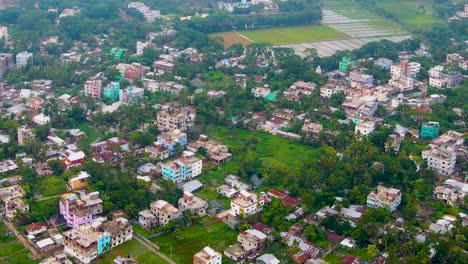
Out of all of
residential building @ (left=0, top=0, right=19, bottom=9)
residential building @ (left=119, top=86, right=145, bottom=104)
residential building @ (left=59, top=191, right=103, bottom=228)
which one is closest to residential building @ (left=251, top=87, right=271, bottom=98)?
residential building @ (left=119, top=86, right=145, bottom=104)

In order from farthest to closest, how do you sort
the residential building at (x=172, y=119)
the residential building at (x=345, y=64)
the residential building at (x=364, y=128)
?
the residential building at (x=345, y=64) → the residential building at (x=172, y=119) → the residential building at (x=364, y=128)

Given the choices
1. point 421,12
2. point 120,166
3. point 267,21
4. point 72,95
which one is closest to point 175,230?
point 120,166

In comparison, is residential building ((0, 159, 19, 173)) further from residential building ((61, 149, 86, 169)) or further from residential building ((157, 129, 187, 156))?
residential building ((157, 129, 187, 156))

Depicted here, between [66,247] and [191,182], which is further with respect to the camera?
[191,182]

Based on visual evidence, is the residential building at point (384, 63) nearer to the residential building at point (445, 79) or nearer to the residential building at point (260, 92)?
the residential building at point (445, 79)

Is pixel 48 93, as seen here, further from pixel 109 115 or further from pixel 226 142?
pixel 226 142

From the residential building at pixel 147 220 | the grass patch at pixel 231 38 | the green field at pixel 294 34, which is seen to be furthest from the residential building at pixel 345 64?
the residential building at pixel 147 220
